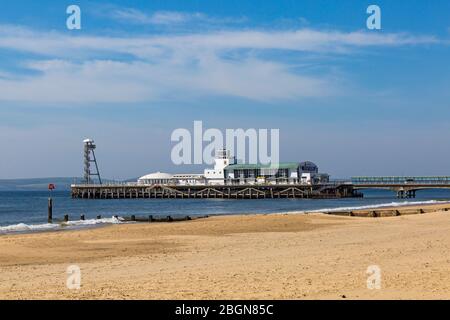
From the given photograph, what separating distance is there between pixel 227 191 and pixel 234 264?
95593mm

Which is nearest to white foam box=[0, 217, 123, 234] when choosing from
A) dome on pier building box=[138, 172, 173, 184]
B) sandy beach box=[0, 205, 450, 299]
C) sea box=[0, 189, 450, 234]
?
sea box=[0, 189, 450, 234]

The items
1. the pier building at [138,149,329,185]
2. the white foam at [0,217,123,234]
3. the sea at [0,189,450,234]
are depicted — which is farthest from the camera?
the pier building at [138,149,329,185]

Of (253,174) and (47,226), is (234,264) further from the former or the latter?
(253,174)

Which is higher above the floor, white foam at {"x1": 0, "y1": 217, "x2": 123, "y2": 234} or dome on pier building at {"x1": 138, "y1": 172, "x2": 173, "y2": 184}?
dome on pier building at {"x1": 138, "y1": 172, "x2": 173, "y2": 184}

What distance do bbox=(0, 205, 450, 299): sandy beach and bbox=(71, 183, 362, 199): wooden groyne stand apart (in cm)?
7837

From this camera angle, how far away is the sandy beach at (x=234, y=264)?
11.8 meters

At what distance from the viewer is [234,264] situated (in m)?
16.3

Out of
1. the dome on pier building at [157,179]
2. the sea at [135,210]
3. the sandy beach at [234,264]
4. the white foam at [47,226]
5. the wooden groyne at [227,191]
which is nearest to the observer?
the sandy beach at [234,264]

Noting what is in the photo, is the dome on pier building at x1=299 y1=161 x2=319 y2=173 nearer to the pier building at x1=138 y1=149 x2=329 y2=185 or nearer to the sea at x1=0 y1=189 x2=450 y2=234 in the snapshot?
the pier building at x1=138 y1=149 x2=329 y2=185

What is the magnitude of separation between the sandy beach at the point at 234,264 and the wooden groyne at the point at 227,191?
78367 millimetres

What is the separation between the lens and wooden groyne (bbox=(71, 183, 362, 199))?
108m

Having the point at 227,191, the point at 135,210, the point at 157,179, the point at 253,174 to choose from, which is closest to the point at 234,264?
the point at 135,210

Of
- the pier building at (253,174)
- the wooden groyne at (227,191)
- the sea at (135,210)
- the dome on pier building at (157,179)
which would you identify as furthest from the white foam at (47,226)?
the dome on pier building at (157,179)

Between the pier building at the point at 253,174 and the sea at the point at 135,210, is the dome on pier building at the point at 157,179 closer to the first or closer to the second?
the pier building at the point at 253,174
